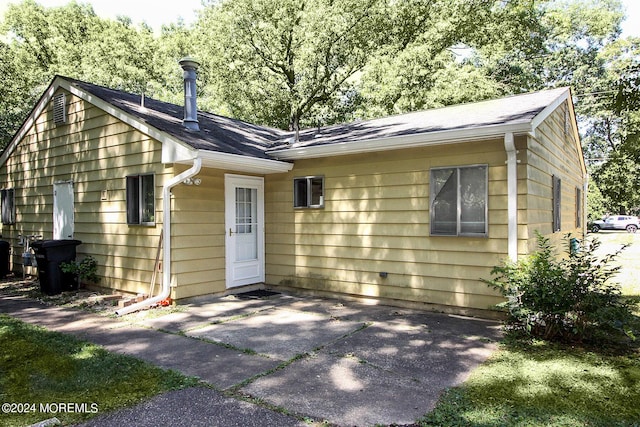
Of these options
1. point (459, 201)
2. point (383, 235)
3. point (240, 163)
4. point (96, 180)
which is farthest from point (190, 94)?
point (459, 201)

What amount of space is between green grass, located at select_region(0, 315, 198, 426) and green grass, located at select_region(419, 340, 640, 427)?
2269 millimetres

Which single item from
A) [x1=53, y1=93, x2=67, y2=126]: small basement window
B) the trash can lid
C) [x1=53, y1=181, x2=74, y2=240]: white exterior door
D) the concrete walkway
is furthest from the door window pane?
[x1=53, y1=93, x2=67, y2=126]: small basement window

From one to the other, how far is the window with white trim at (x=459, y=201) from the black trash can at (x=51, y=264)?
678cm

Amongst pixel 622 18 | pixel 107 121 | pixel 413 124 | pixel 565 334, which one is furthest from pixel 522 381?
pixel 622 18

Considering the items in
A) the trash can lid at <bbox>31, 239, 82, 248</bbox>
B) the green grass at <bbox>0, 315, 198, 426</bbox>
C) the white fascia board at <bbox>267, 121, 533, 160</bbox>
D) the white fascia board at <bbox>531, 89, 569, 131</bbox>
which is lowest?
the green grass at <bbox>0, 315, 198, 426</bbox>

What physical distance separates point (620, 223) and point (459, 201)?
30514 mm

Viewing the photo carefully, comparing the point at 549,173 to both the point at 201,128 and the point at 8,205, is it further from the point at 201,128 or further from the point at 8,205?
the point at 8,205

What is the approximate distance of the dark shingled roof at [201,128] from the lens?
262 inches

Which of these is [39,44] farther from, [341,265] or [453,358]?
[453,358]

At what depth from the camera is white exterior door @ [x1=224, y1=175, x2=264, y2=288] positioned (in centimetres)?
731

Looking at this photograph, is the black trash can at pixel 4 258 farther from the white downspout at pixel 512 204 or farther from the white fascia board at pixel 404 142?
the white downspout at pixel 512 204

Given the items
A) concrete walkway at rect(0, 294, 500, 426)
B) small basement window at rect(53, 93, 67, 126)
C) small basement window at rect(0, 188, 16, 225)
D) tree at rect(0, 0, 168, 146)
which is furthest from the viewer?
tree at rect(0, 0, 168, 146)

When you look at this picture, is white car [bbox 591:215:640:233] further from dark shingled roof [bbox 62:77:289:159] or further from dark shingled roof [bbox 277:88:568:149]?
dark shingled roof [bbox 62:77:289:159]

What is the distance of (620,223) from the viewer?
1141 inches
